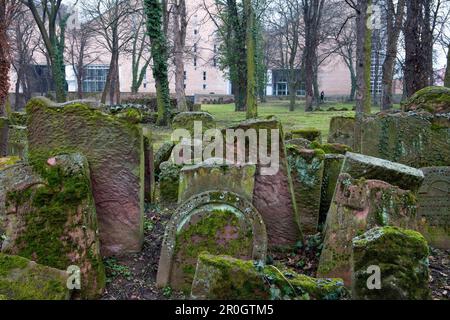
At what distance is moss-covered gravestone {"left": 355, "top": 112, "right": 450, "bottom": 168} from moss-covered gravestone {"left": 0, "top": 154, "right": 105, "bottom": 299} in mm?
5269

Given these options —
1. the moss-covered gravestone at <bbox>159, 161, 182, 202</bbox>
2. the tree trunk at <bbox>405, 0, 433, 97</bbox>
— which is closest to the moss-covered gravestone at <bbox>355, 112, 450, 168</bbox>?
the moss-covered gravestone at <bbox>159, 161, 182, 202</bbox>

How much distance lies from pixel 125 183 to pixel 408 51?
1199cm

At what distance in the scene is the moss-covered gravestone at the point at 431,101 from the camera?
8336 mm

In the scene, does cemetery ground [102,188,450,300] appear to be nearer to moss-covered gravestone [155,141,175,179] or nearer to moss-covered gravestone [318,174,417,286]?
moss-covered gravestone [318,174,417,286]

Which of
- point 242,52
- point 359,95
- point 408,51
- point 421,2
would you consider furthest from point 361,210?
point 242,52

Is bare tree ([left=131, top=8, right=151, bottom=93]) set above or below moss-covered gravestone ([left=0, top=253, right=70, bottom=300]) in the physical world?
above

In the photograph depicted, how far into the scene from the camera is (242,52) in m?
29.6

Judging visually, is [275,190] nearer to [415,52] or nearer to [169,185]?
[169,185]

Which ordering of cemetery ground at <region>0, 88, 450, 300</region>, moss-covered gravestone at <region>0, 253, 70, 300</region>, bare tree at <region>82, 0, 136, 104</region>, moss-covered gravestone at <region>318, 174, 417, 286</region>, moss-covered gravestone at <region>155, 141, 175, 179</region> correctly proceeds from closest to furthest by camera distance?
1. cemetery ground at <region>0, 88, 450, 300</region>
2. moss-covered gravestone at <region>0, 253, 70, 300</region>
3. moss-covered gravestone at <region>318, 174, 417, 286</region>
4. moss-covered gravestone at <region>155, 141, 175, 179</region>
5. bare tree at <region>82, 0, 136, 104</region>

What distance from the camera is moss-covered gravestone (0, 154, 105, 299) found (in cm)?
466

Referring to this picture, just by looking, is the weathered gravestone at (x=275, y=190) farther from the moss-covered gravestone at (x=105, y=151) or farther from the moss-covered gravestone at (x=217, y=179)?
the moss-covered gravestone at (x=105, y=151)

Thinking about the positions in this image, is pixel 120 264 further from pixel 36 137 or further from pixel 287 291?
pixel 287 291

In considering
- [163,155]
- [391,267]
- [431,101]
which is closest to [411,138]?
[431,101]

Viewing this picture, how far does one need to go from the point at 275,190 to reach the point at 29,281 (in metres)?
3.04
